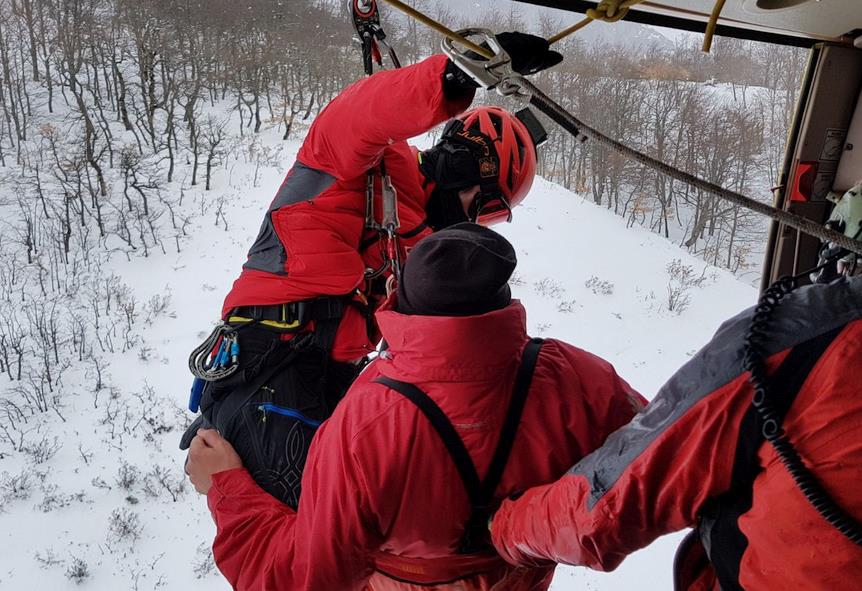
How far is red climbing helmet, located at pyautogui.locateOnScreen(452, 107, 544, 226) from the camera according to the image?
7.63 feet

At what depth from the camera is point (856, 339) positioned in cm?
62

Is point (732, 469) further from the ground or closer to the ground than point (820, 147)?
closer to the ground

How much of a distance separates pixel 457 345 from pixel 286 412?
41.1 inches

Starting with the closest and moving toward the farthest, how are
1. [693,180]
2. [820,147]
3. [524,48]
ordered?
[693,180], [524,48], [820,147]

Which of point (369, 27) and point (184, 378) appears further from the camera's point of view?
point (184, 378)

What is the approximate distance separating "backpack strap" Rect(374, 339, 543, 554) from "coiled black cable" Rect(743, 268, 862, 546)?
533 millimetres

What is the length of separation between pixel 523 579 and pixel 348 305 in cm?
Result: 112

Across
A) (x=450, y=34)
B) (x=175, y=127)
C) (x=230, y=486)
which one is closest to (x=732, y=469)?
(x=450, y=34)

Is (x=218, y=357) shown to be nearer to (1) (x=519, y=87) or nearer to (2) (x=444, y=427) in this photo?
(2) (x=444, y=427)

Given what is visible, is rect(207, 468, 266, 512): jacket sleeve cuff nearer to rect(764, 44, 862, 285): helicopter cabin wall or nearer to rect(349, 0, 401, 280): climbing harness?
rect(349, 0, 401, 280): climbing harness

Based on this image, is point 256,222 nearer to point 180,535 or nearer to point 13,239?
point 13,239

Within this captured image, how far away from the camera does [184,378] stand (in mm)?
8703

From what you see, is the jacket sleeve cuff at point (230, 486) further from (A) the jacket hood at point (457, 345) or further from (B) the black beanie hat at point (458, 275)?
(B) the black beanie hat at point (458, 275)

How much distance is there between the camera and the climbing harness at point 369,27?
1.85m
